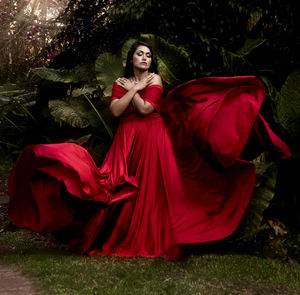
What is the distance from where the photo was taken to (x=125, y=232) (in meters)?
4.04

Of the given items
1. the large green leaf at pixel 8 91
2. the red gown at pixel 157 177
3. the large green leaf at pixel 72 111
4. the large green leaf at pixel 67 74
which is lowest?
the red gown at pixel 157 177

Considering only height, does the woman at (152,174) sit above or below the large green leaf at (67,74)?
below

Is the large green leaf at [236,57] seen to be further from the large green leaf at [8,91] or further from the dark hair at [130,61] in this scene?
the large green leaf at [8,91]

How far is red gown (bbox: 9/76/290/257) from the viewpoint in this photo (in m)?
3.73

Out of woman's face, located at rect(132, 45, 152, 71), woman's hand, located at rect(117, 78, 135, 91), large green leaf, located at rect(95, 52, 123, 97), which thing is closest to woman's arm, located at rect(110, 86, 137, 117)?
woman's hand, located at rect(117, 78, 135, 91)

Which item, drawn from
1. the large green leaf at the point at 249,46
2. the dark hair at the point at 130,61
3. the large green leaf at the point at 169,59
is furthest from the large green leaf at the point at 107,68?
the large green leaf at the point at 249,46

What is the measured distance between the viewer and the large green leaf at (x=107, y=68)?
5.37 meters

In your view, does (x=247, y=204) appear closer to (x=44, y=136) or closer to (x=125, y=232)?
(x=125, y=232)

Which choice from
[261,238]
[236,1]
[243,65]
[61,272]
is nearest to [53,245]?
[61,272]

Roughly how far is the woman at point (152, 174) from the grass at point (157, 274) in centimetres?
22

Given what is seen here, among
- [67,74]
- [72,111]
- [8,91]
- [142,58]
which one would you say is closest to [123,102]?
[142,58]

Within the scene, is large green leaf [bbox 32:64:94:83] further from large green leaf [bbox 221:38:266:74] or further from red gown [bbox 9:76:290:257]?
large green leaf [bbox 221:38:266:74]

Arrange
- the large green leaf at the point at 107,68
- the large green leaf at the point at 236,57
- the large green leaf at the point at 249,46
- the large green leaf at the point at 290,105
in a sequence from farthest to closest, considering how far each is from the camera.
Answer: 1. the large green leaf at the point at 107,68
2. the large green leaf at the point at 249,46
3. the large green leaf at the point at 236,57
4. the large green leaf at the point at 290,105

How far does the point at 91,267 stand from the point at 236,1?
140 inches
